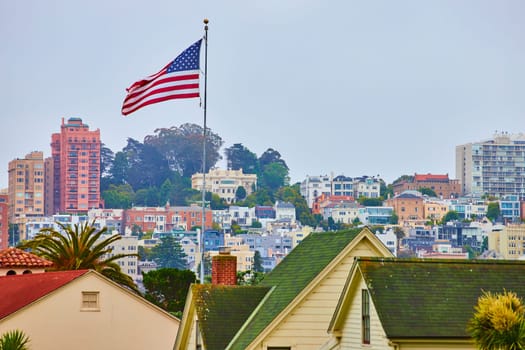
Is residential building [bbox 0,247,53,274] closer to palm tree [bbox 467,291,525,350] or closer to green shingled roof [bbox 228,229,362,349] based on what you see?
green shingled roof [bbox 228,229,362,349]

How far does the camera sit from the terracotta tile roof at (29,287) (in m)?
46.0

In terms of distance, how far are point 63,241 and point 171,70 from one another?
8.26 metres

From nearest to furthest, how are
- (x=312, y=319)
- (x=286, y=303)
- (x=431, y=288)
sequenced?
(x=431, y=288) → (x=312, y=319) → (x=286, y=303)

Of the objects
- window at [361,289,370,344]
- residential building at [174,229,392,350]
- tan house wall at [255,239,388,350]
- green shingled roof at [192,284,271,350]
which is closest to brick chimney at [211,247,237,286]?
residential building at [174,229,392,350]

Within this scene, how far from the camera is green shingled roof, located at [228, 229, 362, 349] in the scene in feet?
119

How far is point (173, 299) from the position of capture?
4998 inches

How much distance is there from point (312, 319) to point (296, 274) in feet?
6.44

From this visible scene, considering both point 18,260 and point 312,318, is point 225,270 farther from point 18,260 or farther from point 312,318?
point 18,260

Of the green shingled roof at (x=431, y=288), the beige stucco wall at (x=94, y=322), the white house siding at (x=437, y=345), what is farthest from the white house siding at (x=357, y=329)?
the beige stucco wall at (x=94, y=322)

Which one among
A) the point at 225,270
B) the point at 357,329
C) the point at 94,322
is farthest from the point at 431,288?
the point at 94,322

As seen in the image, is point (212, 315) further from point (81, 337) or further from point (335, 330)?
point (81, 337)

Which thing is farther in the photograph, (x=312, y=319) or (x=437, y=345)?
(x=312, y=319)

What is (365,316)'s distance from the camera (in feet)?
107

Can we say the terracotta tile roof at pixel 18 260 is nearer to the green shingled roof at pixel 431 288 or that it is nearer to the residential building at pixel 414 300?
the residential building at pixel 414 300
